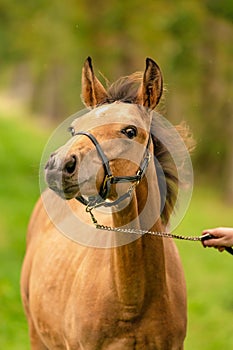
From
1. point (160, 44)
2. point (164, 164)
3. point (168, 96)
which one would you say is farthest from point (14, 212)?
point (164, 164)

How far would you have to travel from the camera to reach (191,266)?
14.2 metres

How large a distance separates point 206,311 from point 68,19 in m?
20.0

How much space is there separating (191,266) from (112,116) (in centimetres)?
920

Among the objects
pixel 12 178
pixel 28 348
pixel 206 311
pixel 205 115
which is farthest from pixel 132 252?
pixel 205 115

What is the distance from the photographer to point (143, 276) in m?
5.54

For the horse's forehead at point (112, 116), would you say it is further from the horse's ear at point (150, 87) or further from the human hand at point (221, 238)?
the human hand at point (221, 238)

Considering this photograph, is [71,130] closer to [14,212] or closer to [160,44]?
[14,212]

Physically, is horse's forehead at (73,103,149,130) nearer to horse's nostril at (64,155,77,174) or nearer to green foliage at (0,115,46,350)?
horse's nostril at (64,155,77,174)

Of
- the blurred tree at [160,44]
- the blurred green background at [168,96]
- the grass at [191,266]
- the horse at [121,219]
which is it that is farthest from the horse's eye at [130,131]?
the blurred tree at [160,44]

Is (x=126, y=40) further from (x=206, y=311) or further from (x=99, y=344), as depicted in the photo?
(x=99, y=344)

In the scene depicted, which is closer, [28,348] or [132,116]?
[132,116]

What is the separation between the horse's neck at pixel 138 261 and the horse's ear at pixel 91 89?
2.07 ft

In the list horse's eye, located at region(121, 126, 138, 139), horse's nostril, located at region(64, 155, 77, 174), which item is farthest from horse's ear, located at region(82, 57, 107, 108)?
horse's nostril, located at region(64, 155, 77, 174)

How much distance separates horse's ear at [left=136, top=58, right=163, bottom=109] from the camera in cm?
537
